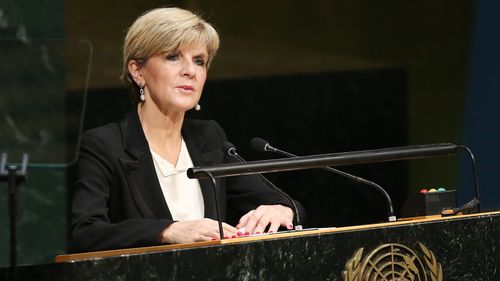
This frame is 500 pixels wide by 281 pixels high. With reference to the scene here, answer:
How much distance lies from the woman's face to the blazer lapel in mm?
166

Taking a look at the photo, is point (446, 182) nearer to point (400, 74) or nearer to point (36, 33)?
point (400, 74)

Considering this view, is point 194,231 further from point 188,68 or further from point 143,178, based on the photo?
point 188,68

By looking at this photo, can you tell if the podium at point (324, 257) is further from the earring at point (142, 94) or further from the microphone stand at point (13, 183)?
the earring at point (142, 94)

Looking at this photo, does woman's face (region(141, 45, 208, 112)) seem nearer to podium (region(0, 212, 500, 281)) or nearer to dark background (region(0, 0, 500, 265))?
podium (region(0, 212, 500, 281))

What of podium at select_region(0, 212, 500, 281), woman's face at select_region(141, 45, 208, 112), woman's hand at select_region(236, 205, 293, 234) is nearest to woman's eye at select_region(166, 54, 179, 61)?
woman's face at select_region(141, 45, 208, 112)

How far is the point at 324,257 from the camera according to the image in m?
2.70

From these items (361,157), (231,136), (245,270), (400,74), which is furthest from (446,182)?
(245,270)

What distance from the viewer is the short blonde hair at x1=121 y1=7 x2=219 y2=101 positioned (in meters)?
3.47

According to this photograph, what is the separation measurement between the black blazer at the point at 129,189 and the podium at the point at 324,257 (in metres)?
0.37

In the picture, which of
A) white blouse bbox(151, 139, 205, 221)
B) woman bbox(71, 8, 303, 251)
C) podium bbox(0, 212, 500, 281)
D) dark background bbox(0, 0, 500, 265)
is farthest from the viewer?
dark background bbox(0, 0, 500, 265)

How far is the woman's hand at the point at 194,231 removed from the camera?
9.04 feet

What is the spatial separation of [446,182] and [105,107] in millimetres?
2005

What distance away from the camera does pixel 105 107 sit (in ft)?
17.4

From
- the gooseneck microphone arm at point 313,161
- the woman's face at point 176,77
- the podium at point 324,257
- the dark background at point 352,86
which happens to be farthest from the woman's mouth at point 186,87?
the dark background at point 352,86
